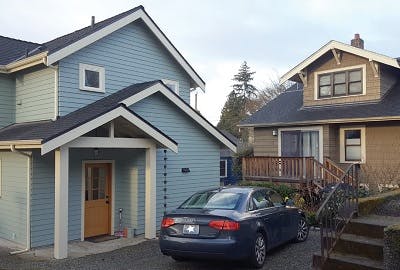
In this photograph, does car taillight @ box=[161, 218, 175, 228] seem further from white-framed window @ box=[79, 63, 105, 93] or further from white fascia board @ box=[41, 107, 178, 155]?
white-framed window @ box=[79, 63, 105, 93]

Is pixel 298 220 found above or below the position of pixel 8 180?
below

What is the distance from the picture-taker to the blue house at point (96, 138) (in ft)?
34.8

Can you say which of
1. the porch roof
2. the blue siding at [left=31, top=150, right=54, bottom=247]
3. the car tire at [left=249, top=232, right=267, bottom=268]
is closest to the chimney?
the porch roof

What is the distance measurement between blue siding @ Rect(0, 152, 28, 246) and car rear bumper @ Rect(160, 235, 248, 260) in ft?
16.8

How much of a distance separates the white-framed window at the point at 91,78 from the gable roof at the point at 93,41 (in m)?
0.74

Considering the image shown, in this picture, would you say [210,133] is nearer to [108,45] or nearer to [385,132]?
[108,45]

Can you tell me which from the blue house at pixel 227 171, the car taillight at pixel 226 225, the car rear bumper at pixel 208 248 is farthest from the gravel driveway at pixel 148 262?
the blue house at pixel 227 171

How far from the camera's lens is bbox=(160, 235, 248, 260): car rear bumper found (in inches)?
288

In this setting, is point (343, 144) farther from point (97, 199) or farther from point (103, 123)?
point (103, 123)

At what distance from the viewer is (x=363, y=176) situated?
1736 cm

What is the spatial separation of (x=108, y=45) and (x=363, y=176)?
11.2 metres

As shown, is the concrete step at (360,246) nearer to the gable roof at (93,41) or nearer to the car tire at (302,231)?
the car tire at (302,231)

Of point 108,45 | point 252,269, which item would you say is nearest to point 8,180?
point 108,45

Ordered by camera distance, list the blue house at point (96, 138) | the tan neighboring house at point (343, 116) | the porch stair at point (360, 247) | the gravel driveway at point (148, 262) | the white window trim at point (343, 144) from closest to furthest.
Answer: the porch stair at point (360, 247), the gravel driveway at point (148, 262), the blue house at point (96, 138), the tan neighboring house at point (343, 116), the white window trim at point (343, 144)
